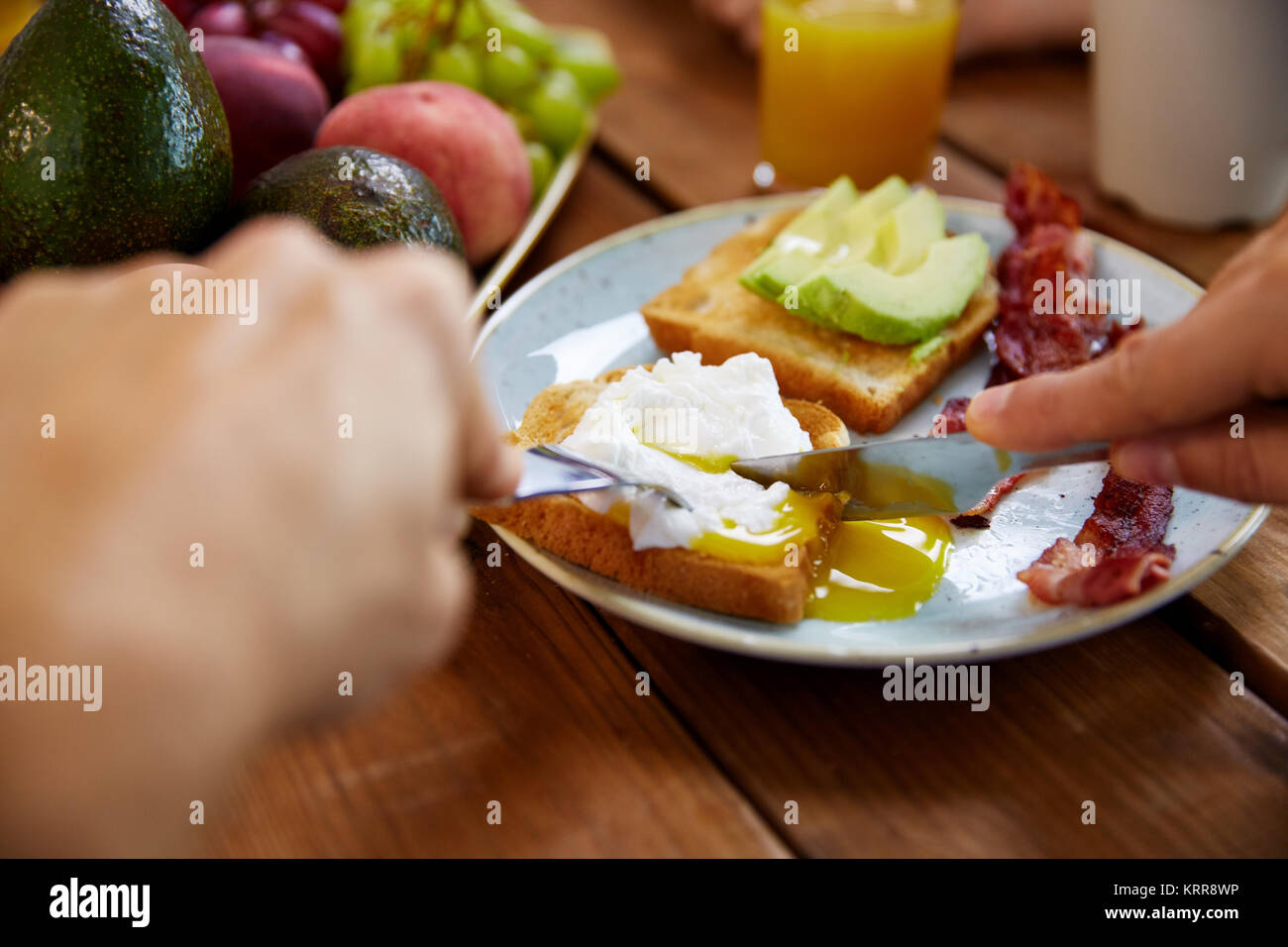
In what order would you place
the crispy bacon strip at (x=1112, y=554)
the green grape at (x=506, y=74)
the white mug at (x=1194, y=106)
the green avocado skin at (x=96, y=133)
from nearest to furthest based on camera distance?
the crispy bacon strip at (x=1112, y=554), the green avocado skin at (x=96, y=133), the white mug at (x=1194, y=106), the green grape at (x=506, y=74)

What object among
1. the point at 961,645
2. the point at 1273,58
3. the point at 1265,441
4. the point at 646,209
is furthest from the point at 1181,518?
the point at 646,209

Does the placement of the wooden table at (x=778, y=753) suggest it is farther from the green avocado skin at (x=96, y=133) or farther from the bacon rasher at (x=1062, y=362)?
the green avocado skin at (x=96, y=133)

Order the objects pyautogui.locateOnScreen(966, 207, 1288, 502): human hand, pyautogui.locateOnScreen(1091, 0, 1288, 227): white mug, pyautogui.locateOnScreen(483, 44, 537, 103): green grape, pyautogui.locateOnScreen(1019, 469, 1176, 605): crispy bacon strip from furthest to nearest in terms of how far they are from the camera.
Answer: pyautogui.locateOnScreen(483, 44, 537, 103): green grape
pyautogui.locateOnScreen(1091, 0, 1288, 227): white mug
pyautogui.locateOnScreen(1019, 469, 1176, 605): crispy bacon strip
pyautogui.locateOnScreen(966, 207, 1288, 502): human hand

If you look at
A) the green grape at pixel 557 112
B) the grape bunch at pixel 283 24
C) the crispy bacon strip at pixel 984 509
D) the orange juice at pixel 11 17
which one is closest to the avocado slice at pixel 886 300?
the crispy bacon strip at pixel 984 509

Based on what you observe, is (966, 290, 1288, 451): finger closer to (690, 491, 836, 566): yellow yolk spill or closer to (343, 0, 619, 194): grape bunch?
(690, 491, 836, 566): yellow yolk spill

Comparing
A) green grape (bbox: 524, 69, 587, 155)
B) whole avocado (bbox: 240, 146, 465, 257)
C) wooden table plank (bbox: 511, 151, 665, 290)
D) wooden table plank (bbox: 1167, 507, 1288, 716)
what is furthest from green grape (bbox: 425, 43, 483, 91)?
wooden table plank (bbox: 1167, 507, 1288, 716)

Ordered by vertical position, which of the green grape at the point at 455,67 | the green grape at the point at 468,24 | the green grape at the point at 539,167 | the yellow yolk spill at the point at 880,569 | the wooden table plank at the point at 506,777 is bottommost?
the wooden table plank at the point at 506,777
